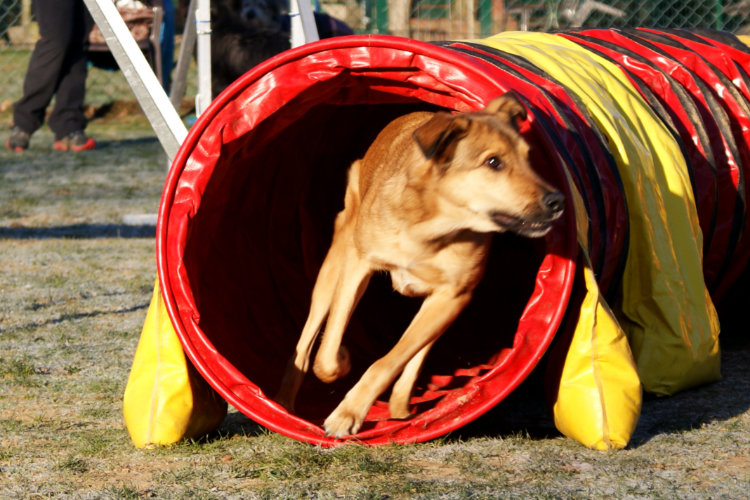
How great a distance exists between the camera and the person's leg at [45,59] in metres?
11.3

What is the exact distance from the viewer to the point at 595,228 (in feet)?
14.1

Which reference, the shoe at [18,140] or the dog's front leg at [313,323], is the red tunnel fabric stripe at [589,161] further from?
the shoe at [18,140]

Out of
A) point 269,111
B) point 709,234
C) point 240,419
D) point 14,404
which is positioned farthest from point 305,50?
point 709,234

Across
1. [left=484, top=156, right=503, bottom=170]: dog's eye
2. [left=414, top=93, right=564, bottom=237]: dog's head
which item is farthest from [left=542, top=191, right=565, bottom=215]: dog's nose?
[left=484, top=156, right=503, bottom=170]: dog's eye

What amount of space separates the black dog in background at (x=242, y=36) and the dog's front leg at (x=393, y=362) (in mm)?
7630

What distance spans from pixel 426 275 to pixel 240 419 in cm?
109

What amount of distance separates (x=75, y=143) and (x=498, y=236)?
9079mm

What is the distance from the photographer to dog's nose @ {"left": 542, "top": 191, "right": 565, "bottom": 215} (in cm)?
389

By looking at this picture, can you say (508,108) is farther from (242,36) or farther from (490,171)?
(242,36)

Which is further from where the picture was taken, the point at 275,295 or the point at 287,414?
the point at 275,295

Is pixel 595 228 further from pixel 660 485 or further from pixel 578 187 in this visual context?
pixel 660 485

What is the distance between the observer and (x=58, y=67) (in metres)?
11.8

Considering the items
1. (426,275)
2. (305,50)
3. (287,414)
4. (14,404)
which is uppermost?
(305,50)

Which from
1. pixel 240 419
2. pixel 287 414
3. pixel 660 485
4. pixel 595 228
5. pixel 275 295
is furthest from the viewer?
pixel 275 295
